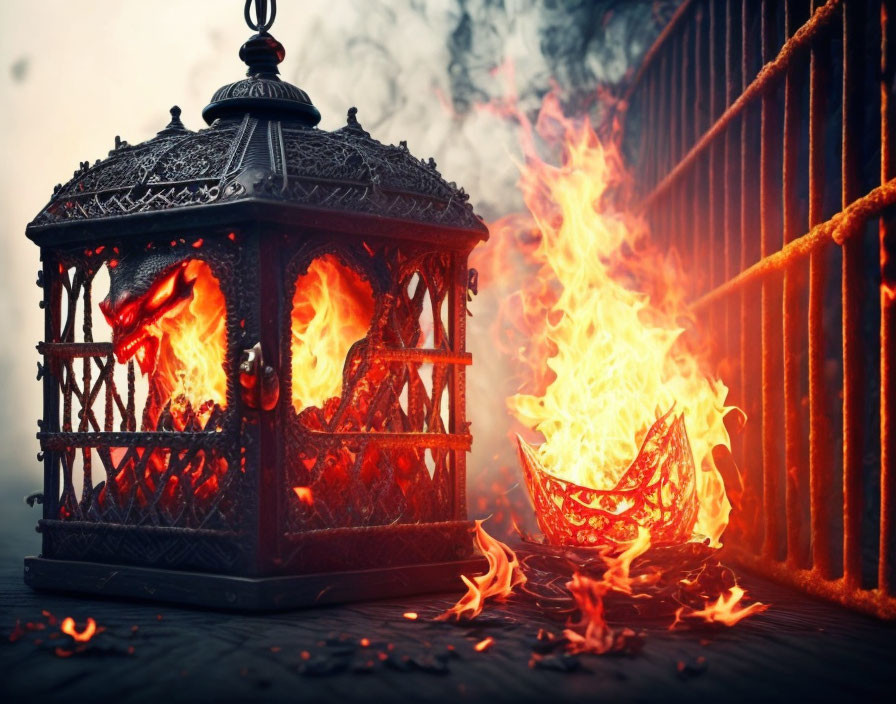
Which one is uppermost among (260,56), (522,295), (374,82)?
(374,82)

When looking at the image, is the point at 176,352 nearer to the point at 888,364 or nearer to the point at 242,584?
the point at 242,584

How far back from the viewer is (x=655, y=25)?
9.91m

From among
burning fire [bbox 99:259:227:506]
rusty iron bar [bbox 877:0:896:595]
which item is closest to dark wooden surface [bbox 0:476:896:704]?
rusty iron bar [bbox 877:0:896:595]

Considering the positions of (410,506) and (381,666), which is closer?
(381,666)

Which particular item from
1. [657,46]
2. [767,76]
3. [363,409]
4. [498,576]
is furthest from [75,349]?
[657,46]

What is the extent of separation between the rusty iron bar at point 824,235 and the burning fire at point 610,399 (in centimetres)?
57

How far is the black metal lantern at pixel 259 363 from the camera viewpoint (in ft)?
17.0

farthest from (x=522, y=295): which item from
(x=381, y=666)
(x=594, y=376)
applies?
(x=381, y=666)

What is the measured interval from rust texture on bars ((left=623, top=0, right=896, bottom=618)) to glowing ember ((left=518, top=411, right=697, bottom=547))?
779 millimetres

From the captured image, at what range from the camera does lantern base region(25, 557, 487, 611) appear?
16.6ft

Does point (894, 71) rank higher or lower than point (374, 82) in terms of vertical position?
lower

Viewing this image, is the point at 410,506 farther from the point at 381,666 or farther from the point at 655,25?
the point at 655,25

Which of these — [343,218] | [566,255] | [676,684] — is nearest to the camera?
[676,684]

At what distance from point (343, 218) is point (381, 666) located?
95.3 inches
